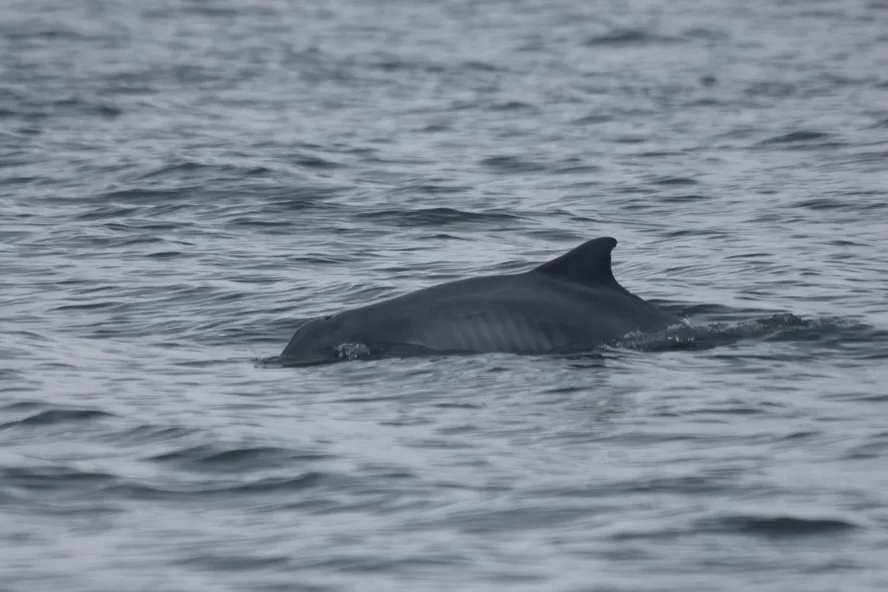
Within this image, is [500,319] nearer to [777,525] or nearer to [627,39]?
[777,525]

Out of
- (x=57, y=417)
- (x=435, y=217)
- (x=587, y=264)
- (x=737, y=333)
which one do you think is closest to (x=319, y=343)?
(x=587, y=264)

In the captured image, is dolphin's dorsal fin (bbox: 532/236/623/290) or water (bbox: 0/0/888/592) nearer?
water (bbox: 0/0/888/592)

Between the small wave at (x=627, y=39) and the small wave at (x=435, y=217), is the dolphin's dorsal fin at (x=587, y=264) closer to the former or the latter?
the small wave at (x=435, y=217)

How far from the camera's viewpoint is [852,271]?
639 inches

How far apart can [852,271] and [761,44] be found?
89.4 feet

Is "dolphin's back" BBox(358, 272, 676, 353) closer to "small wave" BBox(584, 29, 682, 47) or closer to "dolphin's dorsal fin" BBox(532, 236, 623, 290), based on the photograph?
"dolphin's dorsal fin" BBox(532, 236, 623, 290)

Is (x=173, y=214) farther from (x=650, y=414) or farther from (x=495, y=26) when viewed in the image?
(x=495, y=26)

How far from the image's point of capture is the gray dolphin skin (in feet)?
40.5

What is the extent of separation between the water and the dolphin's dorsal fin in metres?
0.61

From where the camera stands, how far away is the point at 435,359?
40.2ft

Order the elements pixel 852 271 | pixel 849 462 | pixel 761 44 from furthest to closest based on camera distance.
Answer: pixel 761 44
pixel 852 271
pixel 849 462

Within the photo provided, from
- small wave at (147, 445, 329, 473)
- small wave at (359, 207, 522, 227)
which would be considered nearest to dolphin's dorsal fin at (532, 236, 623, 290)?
small wave at (147, 445, 329, 473)

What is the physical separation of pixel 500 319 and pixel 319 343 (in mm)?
1396

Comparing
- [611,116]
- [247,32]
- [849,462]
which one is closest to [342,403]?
[849,462]
